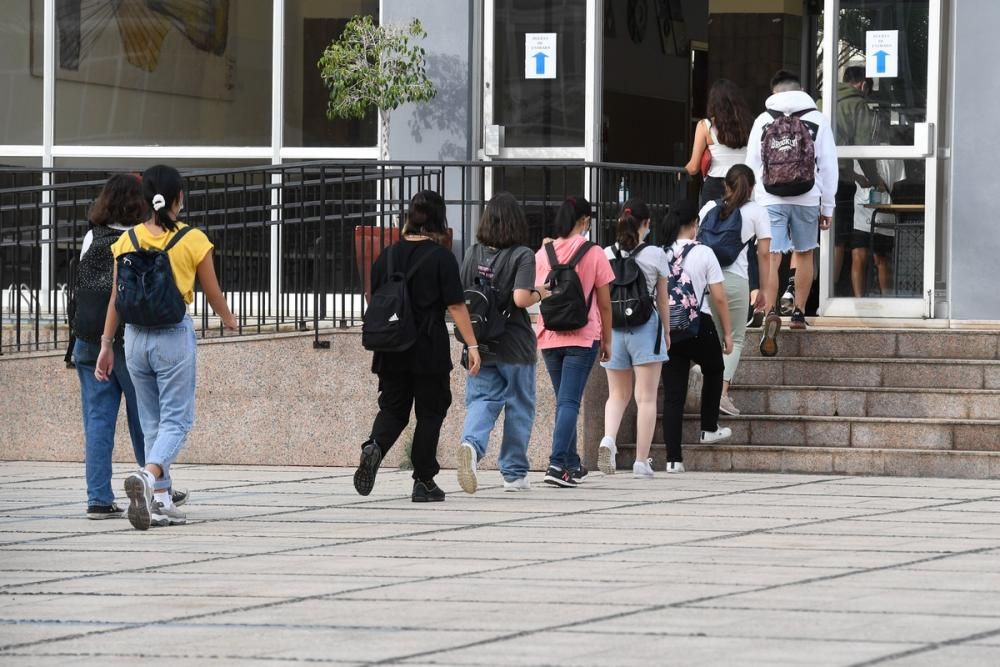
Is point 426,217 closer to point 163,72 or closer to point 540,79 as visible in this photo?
point 540,79

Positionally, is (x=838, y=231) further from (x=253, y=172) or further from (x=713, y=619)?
(x=713, y=619)

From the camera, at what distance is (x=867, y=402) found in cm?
1246

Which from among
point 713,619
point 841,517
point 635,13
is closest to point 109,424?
point 841,517

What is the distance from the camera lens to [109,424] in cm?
1002

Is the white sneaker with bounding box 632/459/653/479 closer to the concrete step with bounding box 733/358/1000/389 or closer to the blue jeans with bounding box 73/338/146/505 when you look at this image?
the concrete step with bounding box 733/358/1000/389

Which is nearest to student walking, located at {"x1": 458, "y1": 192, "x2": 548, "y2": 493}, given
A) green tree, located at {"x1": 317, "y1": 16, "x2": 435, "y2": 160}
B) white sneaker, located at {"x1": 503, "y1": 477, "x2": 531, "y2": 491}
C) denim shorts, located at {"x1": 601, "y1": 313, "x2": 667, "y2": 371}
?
white sneaker, located at {"x1": 503, "y1": 477, "x2": 531, "y2": 491}

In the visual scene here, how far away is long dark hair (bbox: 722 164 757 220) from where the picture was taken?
12492 millimetres

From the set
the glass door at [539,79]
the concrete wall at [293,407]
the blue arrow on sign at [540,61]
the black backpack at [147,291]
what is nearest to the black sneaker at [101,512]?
the black backpack at [147,291]

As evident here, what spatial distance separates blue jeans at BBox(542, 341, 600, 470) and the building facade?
7.90 ft

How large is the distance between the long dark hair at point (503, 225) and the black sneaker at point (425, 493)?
1.38 m

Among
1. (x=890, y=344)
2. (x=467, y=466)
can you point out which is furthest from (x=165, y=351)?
(x=890, y=344)

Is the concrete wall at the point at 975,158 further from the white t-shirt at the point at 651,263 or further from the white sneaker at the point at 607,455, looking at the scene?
the white sneaker at the point at 607,455

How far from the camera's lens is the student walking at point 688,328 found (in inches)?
470

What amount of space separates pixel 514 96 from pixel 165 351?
6.25m
